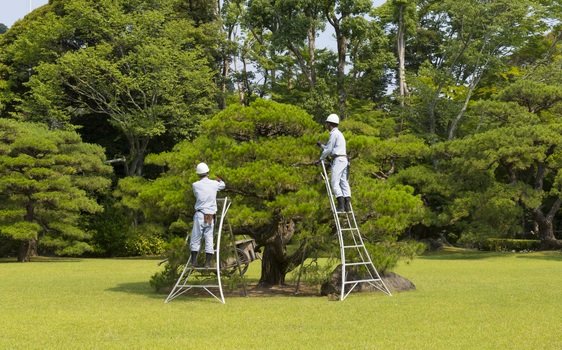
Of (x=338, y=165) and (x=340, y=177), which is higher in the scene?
(x=338, y=165)

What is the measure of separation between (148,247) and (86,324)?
17934mm

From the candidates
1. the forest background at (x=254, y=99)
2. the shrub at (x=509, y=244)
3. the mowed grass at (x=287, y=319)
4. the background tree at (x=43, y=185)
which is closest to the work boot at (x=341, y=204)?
the mowed grass at (x=287, y=319)

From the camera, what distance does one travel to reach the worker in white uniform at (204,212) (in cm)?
827

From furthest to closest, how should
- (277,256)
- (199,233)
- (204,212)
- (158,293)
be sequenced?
(277,256) → (158,293) → (199,233) → (204,212)

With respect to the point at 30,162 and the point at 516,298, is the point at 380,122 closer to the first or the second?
the point at 30,162

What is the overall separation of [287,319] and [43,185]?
1461cm

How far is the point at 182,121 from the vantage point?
2519 centimetres

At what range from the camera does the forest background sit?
2034 centimetres

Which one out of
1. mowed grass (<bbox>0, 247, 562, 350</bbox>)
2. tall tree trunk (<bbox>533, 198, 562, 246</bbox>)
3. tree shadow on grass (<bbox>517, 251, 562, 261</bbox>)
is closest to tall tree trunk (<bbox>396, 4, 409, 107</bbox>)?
tall tree trunk (<bbox>533, 198, 562, 246</bbox>)

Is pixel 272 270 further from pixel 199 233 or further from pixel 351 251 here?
pixel 199 233

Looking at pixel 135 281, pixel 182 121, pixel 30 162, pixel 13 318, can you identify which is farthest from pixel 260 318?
pixel 182 121

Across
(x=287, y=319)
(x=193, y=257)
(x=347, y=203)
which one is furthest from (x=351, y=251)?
(x=287, y=319)

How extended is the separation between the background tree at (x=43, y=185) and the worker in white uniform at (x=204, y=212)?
480 inches

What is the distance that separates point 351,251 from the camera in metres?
8.94
